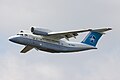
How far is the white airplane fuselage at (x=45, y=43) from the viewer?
8806 centimetres

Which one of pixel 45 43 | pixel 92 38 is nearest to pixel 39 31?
pixel 45 43

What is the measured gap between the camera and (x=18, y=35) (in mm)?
88250

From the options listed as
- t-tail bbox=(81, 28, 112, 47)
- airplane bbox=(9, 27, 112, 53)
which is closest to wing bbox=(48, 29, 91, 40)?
airplane bbox=(9, 27, 112, 53)

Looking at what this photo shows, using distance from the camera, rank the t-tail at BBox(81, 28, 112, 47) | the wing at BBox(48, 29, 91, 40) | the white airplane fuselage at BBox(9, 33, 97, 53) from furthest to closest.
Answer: the t-tail at BBox(81, 28, 112, 47)
the white airplane fuselage at BBox(9, 33, 97, 53)
the wing at BBox(48, 29, 91, 40)

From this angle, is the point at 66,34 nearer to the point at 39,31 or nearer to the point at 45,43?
the point at 45,43

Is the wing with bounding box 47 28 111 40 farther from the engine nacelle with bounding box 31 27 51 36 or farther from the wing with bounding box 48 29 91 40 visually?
the engine nacelle with bounding box 31 27 51 36

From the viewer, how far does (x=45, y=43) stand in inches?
3501

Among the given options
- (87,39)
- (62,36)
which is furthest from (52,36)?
(87,39)

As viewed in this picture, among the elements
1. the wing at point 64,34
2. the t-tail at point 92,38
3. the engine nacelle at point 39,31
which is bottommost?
the t-tail at point 92,38

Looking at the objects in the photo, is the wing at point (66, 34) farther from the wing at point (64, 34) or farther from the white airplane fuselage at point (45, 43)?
the white airplane fuselage at point (45, 43)

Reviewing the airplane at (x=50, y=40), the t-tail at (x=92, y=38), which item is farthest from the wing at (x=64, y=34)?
the t-tail at (x=92, y=38)

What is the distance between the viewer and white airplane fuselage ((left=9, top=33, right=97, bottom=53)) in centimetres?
8806

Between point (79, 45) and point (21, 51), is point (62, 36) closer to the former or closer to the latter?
point (79, 45)

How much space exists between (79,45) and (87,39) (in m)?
3.42
